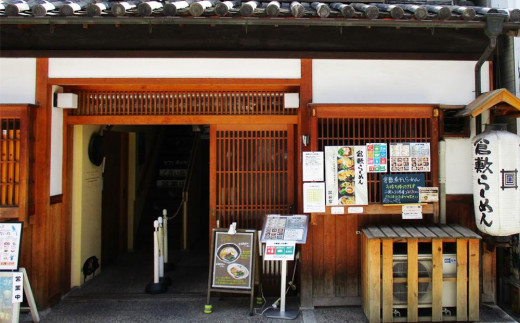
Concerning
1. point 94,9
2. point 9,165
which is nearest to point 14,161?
point 9,165

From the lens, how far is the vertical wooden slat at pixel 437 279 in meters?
5.30

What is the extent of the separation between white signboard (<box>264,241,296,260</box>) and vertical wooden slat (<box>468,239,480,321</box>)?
99.7 inches

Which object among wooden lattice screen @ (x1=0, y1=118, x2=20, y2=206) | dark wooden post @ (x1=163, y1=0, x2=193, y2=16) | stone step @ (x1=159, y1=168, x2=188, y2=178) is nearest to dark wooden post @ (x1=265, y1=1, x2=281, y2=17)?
dark wooden post @ (x1=163, y1=0, x2=193, y2=16)

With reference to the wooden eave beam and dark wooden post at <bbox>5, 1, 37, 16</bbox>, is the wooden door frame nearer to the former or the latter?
dark wooden post at <bbox>5, 1, 37, 16</bbox>

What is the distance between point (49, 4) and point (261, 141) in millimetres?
3627

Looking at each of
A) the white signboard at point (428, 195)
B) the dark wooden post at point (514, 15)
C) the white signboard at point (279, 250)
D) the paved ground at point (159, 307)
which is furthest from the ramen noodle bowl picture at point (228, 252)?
the dark wooden post at point (514, 15)

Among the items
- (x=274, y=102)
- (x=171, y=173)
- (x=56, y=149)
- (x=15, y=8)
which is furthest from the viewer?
(x=171, y=173)

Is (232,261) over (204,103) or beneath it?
beneath

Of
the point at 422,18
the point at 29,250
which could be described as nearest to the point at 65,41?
the point at 29,250

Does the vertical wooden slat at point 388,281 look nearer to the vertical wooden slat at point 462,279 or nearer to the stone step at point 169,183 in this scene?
the vertical wooden slat at point 462,279

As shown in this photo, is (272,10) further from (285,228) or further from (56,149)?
(56,149)

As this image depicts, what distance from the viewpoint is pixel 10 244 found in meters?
5.31

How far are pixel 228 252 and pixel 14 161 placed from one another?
11.8 feet

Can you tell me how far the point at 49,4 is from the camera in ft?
16.2
